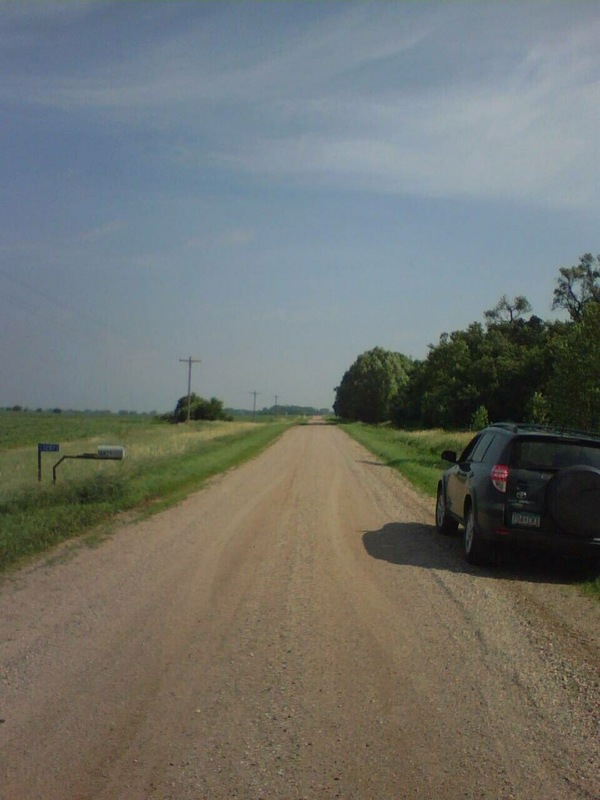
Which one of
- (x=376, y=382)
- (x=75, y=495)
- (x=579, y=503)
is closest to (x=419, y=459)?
(x=75, y=495)

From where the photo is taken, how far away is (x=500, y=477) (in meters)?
10.1

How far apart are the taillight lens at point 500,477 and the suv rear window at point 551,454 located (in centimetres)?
14

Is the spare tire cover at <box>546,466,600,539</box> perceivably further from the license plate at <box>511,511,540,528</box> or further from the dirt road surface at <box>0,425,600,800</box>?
the dirt road surface at <box>0,425,600,800</box>

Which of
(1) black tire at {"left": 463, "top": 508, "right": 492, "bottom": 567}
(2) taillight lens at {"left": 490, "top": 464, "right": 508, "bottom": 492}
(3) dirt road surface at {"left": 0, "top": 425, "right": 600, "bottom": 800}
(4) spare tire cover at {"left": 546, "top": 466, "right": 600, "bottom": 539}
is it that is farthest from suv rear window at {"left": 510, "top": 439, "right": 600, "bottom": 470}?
(3) dirt road surface at {"left": 0, "top": 425, "right": 600, "bottom": 800}

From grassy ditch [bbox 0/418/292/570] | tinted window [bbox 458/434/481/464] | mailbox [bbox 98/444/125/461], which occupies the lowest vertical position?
grassy ditch [bbox 0/418/292/570]

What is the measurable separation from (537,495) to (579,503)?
0.50 m

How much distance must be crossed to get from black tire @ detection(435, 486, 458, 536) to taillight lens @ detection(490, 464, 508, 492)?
268 centimetres

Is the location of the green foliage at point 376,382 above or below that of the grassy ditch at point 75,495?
above

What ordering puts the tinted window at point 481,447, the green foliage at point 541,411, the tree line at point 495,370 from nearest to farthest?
the tinted window at point 481,447 → the green foliage at point 541,411 → the tree line at point 495,370

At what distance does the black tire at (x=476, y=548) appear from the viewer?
1023 centimetres

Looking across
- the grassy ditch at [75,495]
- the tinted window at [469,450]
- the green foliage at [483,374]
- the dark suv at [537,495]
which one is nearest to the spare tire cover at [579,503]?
the dark suv at [537,495]

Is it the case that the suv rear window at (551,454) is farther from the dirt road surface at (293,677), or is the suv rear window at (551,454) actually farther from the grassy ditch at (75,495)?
the grassy ditch at (75,495)

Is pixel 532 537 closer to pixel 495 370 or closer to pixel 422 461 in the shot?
pixel 422 461

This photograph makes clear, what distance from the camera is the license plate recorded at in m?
9.75
